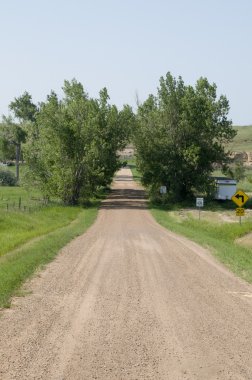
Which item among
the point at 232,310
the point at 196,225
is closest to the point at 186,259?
the point at 232,310

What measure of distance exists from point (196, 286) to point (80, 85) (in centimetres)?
4579

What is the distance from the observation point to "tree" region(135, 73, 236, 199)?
5759 centimetres

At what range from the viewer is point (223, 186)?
2378 inches

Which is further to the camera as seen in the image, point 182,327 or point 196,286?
point 196,286

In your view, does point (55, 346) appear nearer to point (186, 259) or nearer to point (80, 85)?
point (186, 259)

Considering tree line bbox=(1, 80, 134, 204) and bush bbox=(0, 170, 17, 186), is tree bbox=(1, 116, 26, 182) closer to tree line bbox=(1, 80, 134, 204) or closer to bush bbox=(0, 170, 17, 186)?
bush bbox=(0, 170, 17, 186)

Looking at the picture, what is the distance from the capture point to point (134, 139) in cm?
6022

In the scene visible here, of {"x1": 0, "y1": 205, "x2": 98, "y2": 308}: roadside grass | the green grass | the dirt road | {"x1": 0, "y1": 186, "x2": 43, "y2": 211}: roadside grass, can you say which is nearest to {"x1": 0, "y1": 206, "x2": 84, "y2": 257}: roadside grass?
{"x1": 0, "y1": 205, "x2": 98, "y2": 308}: roadside grass

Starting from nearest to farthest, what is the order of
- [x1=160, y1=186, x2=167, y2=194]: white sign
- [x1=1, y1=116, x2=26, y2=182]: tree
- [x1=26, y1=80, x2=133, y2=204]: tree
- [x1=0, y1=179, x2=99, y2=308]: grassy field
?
1. [x1=0, y1=179, x2=99, y2=308]: grassy field
2. [x1=26, y1=80, x2=133, y2=204]: tree
3. [x1=160, y1=186, x2=167, y2=194]: white sign
4. [x1=1, y1=116, x2=26, y2=182]: tree

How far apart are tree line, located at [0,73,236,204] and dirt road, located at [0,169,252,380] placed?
34031mm

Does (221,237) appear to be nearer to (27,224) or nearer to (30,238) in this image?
(27,224)

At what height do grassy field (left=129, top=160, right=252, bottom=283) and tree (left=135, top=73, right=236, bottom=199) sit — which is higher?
tree (left=135, top=73, right=236, bottom=199)

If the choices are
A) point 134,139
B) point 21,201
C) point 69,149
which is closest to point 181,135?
point 134,139

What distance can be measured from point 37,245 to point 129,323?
1319cm
